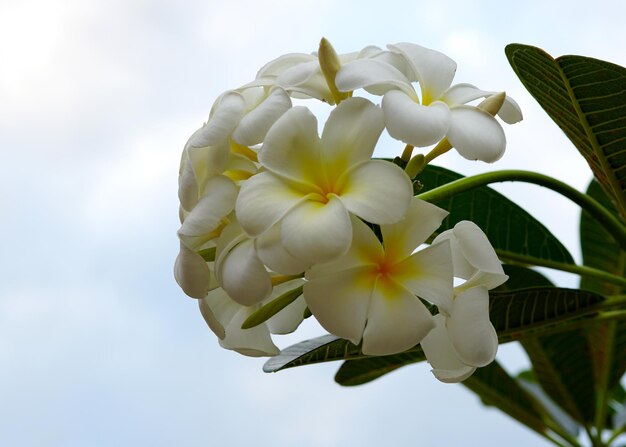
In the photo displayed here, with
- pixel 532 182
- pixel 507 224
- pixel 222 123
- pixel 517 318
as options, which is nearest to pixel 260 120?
pixel 222 123

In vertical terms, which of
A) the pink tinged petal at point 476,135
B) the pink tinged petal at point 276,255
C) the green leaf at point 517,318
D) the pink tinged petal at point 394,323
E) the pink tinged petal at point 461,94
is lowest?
the green leaf at point 517,318

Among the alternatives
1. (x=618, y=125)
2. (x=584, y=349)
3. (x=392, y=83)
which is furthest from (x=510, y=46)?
(x=584, y=349)

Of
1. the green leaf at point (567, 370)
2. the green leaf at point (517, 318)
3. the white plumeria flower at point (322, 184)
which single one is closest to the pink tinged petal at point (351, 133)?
the white plumeria flower at point (322, 184)

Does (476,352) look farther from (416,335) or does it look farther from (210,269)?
(210,269)

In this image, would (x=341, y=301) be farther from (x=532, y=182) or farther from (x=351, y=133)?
(x=532, y=182)

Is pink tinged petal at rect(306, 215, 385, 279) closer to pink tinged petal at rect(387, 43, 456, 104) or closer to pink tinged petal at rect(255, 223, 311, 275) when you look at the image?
pink tinged petal at rect(255, 223, 311, 275)

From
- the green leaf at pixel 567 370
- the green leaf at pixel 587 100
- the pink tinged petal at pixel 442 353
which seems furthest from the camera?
the green leaf at pixel 567 370

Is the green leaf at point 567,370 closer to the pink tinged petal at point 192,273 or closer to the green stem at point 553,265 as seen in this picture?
the green stem at point 553,265

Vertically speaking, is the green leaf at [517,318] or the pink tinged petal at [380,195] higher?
the pink tinged petal at [380,195]
